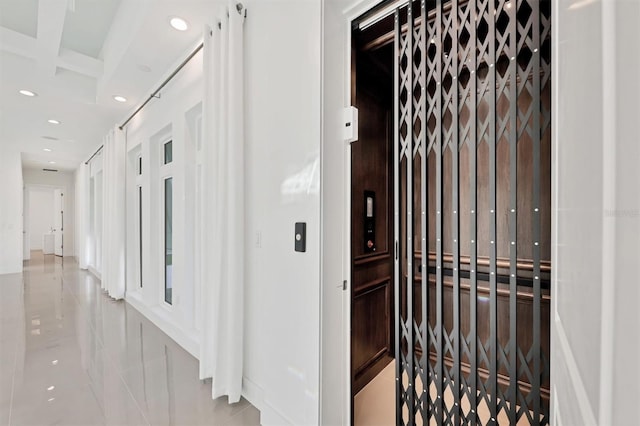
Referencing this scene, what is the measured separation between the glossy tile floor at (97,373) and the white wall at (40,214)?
899 cm

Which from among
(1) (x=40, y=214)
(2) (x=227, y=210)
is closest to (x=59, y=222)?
(1) (x=40, y=214)

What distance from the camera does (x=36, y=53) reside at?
9.53 feet

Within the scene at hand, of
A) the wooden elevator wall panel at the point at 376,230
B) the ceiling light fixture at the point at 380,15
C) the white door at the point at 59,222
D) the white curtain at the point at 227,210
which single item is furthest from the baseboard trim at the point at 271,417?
the white door at the point at 59,222

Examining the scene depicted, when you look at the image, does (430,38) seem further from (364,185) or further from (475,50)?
(364,185)

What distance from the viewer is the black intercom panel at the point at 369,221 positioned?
218 centimetres

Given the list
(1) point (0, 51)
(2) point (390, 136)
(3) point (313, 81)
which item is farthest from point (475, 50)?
(1) point (0, 51)

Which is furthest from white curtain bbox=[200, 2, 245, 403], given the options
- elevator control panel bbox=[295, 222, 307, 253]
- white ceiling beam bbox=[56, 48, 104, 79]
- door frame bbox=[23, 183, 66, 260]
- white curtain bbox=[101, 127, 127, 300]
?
door frame bbox=[23, 183, 66, 260]

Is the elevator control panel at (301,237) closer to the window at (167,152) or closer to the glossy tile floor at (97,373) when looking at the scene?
the glossy tile floor at (97,373)

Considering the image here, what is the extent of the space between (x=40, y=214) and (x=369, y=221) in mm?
13821

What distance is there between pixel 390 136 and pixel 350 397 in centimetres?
198

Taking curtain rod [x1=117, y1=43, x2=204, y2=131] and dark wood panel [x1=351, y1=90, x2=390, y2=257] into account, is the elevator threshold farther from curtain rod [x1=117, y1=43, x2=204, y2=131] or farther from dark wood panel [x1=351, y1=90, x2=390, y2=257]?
curtain rod [x1=117, y1=43, x2=204, y2=131]

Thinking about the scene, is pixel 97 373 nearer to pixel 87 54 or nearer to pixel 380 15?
pixel 380 15

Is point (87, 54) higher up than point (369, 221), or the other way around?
point (87, 54)
